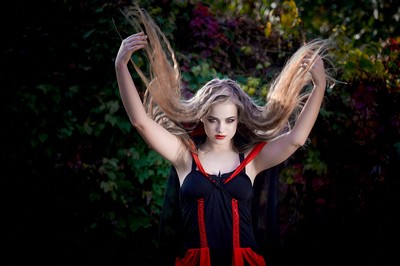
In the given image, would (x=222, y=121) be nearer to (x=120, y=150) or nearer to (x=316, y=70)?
(x=316, y=70)

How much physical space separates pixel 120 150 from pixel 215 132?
2.11 metres

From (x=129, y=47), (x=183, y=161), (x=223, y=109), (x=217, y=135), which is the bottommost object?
(x=183, y=161)

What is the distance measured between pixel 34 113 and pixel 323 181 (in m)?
2.63

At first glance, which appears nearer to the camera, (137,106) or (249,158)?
(137,106)

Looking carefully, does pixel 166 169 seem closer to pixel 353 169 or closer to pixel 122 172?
pixel 122 172

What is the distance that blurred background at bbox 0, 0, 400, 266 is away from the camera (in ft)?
16.0

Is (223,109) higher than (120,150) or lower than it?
higher

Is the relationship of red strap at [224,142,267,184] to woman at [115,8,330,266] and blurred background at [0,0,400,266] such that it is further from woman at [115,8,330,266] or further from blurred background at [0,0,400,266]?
blurred background at [0,0,400,266]

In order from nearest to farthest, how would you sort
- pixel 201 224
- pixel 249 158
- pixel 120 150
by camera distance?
1. pixel 201 224
2. pixel 249 158
3. pixel 120 150

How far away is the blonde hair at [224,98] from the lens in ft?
10.3

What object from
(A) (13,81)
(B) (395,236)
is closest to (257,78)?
(B) (395,236)

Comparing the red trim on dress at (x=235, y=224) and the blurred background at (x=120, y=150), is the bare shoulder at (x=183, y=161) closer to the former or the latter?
the red trim on dress at (x=235, y=224)

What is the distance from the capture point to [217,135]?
10.2ft

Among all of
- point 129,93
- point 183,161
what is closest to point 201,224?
point 183,161
